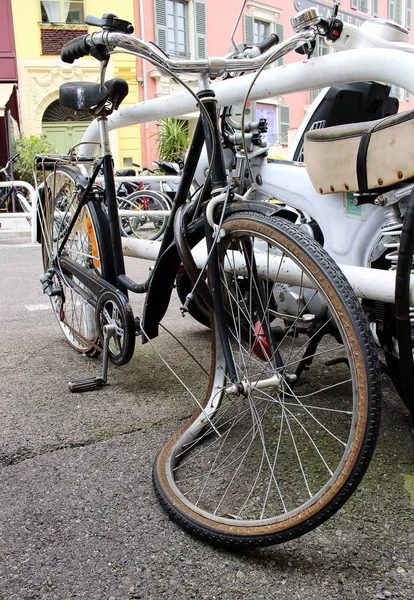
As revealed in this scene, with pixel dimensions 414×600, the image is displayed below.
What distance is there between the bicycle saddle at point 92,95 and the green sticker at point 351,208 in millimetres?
1082

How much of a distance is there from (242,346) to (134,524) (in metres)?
0.63

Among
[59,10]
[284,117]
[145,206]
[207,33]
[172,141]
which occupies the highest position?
[59,10]

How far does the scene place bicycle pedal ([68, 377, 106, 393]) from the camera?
2.76m

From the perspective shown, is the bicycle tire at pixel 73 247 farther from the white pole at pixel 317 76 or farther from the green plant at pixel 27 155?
the green plant at pixel 27 155

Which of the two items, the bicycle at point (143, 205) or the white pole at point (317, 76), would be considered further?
the bicycle at point (143, 205)

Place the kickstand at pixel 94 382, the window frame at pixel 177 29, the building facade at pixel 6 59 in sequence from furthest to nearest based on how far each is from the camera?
1. the window frame at pixel 177 29
2. the building facade at pixel 6 59
3. the kickstand at pixel 94 382

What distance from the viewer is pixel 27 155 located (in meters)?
15.7

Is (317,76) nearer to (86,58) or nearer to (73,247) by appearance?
(73,247)

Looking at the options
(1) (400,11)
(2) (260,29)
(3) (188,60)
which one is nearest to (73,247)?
(3) (188,60)

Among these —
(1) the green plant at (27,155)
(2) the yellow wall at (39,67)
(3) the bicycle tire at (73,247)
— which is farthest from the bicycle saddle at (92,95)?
(2) the yellow wall at (39,67)

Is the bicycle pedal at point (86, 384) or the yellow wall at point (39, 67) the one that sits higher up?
the yellow wall at point (39, 67)

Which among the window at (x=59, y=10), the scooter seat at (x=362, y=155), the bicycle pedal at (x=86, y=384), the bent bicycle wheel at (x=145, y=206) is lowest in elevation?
the bent bicycle wheel at (x=145, y=206)

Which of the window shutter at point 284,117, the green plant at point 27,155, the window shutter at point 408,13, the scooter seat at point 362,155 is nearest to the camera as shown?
the scooter seat at point 362,155

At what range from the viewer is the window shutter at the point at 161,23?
19.3 m
